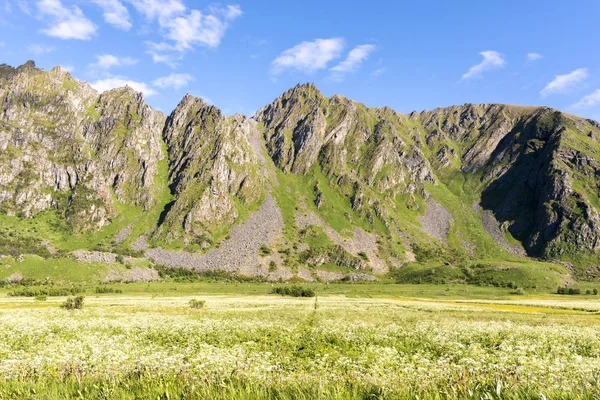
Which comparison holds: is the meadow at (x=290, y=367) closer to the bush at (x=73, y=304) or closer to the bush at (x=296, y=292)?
the bush at (x=73, y=304)

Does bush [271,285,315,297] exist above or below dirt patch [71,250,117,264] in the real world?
below

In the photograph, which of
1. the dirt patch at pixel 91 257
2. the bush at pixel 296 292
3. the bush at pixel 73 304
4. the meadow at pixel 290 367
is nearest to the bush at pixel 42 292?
the dirt patch at pixel 91 257

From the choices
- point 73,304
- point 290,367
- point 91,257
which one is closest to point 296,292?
point 73,304

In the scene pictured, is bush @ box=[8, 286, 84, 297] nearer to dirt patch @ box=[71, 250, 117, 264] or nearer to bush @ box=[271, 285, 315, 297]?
dirt patch @ box=[71, 250, 117, 264]

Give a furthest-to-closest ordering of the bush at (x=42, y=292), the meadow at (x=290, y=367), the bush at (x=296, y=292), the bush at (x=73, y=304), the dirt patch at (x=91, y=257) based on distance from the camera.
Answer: the dirt patch at (x=91, y=257), the bush at (x=296, y=292), the bush at (x=42, y=292), the bush at (x=73, y=304), the meadow at (x=290, y=367)

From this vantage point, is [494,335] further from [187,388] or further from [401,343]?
[187,388]

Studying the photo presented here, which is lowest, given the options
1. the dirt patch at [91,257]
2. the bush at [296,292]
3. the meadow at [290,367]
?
the bush at [296,292]

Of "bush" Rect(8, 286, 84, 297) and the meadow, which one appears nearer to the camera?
the meadow

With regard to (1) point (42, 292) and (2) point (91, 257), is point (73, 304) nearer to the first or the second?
(1) point (42, 292)

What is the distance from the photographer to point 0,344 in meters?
17.5

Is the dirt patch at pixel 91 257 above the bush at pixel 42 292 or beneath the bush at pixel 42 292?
above

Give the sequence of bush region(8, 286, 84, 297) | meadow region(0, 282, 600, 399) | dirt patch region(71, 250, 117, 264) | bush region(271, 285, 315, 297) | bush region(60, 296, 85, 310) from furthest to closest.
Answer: dirt patch region(71, 250, 117, 264), bush region(271, 285, 315, 297), bush region(8, 286, 84, 297), bush region(60, 296, 85, 310), meadow region(0, 282, 600, 399)

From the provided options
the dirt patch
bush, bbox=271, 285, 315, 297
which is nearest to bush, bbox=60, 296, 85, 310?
bush, bbox=271, 285, 315, 297

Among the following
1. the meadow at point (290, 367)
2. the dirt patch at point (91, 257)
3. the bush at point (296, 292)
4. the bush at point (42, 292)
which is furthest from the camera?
the dirt patch at point (91, 257)
